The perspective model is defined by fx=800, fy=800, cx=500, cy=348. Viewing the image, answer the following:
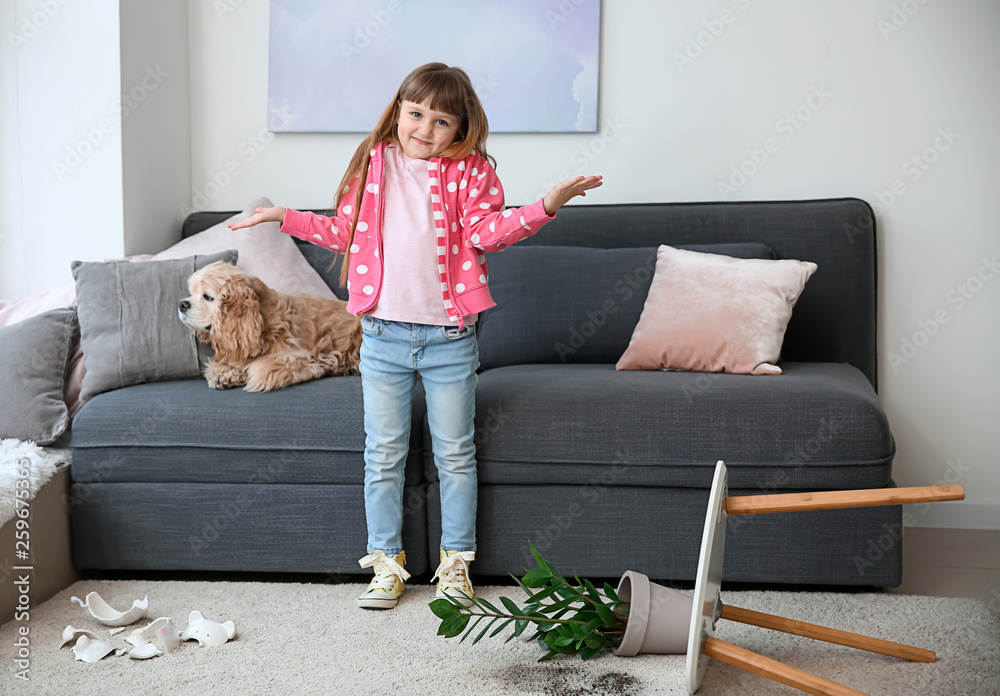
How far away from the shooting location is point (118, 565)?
191cm

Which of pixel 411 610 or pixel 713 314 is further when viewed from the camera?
pixel 713 314

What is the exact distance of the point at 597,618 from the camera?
1469 mm

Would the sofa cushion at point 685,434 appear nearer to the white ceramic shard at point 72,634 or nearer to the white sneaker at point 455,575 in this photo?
the white sneaker at point 455,575

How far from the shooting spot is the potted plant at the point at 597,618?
1.45 meters

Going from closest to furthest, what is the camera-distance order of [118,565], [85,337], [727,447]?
[727,447] < [118,565] < [85,337]

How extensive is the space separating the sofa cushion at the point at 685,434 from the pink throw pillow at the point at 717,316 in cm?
16

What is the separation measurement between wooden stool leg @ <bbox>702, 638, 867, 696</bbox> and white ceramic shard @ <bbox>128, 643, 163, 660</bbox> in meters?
1.02

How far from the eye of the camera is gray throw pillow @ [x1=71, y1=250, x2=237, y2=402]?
2.01 metres

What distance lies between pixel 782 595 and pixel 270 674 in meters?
1.10

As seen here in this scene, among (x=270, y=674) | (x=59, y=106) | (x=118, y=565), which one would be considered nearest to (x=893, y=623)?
(x=270, y=674)

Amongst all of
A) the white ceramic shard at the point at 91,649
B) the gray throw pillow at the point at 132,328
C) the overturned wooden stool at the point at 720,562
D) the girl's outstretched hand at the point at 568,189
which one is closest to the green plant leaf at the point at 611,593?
the overturned wooden stool at the point at 720,562

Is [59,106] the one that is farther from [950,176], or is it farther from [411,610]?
[950,176]

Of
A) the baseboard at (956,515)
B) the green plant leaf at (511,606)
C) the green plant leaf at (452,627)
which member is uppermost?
the green plant leaf at (511,606)

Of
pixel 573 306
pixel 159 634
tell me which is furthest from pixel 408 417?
pixel 573 306
